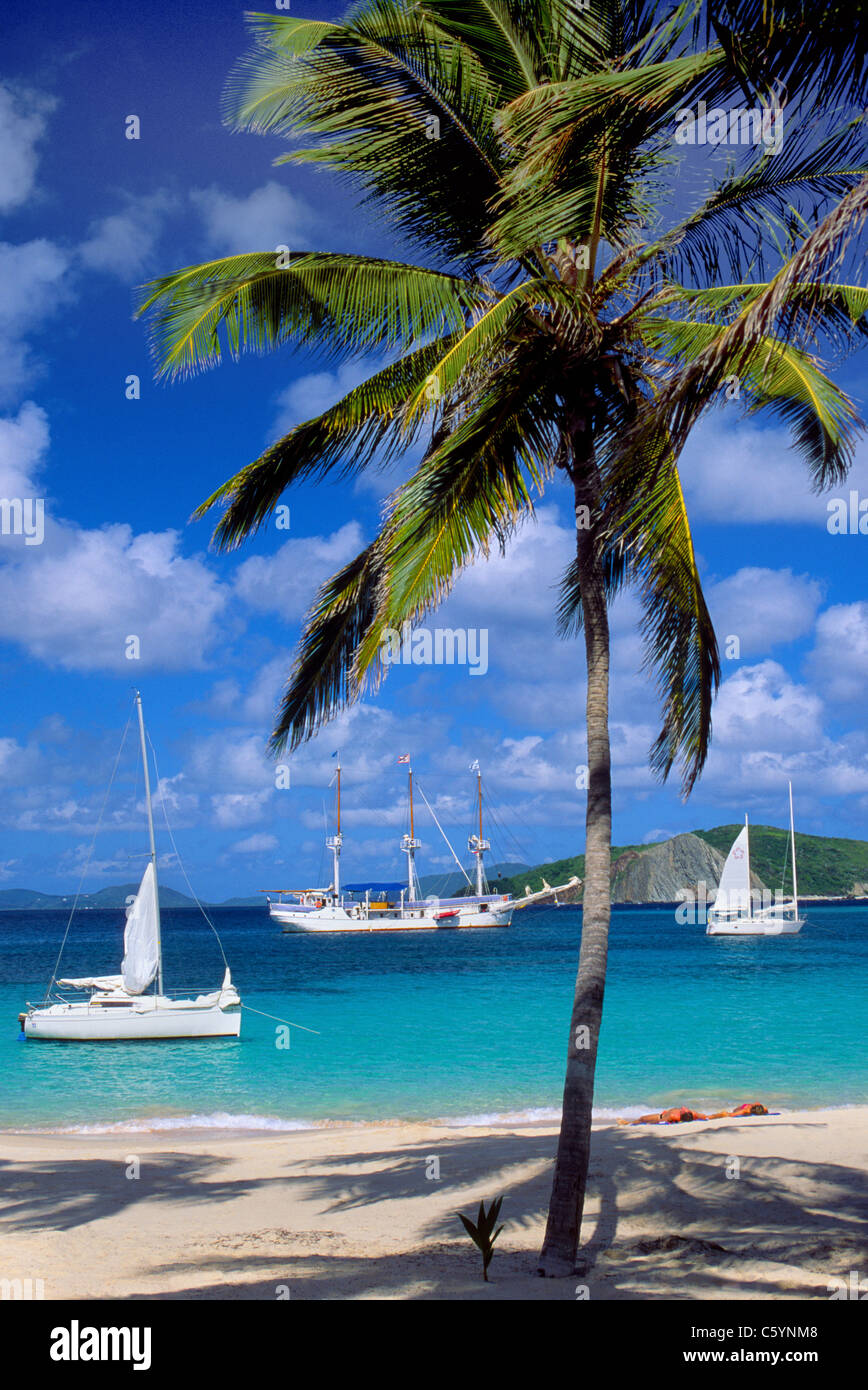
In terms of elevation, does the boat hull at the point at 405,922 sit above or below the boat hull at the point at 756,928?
below

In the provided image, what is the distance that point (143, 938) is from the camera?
26.8 m

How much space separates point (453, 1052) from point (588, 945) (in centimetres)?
1983

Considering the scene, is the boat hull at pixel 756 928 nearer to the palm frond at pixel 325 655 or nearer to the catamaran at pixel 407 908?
the catamaran at pixel 407 908

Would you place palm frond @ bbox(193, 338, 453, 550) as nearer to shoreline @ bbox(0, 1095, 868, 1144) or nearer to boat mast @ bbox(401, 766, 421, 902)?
shoreline @ bbox(0, 1095, 868, 1144)

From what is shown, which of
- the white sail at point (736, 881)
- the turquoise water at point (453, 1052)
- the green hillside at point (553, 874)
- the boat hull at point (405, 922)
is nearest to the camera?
the turquoise water at point (453, 1052)

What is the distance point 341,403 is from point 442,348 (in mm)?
947

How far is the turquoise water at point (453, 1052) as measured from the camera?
19.4m

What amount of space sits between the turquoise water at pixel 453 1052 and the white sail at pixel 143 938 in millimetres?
2037

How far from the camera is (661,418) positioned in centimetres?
511

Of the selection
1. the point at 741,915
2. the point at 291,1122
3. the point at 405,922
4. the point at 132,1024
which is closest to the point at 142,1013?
the point at 132,1024

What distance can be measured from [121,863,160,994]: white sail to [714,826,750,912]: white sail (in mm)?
48268

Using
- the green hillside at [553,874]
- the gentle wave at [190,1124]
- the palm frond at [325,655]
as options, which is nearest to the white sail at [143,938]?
the gentle wave at [190,1124]

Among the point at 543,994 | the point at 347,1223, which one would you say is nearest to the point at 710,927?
the point at 543,994

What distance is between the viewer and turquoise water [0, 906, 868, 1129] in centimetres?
1942
